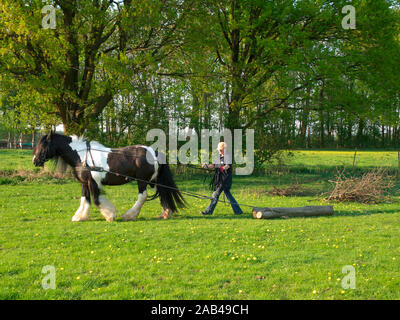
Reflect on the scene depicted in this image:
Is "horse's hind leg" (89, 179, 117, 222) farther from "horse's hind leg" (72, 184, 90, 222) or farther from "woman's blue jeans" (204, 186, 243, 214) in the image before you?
"woman's blue jeans" (204, 186, 243, 214)

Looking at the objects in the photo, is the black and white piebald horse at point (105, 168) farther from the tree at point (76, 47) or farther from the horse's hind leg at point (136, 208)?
the tree at point (76, 47)

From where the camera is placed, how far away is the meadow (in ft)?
Answer: 14.9

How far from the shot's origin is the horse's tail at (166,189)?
29.9ft

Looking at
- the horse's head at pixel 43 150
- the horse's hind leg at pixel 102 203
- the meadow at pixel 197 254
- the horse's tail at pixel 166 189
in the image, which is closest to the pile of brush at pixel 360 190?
the meadow at pixel 197 254

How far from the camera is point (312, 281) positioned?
484 cm

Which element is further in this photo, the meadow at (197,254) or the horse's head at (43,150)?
the horse's head at (43,150)

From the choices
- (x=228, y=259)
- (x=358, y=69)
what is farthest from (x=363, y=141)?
(x=228, y=259)

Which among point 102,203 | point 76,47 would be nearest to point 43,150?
point 102,203

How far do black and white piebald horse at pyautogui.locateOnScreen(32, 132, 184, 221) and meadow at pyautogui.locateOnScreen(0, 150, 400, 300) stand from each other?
442mm

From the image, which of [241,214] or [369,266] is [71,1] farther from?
[369,266]

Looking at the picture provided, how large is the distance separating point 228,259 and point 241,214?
4.37 meters

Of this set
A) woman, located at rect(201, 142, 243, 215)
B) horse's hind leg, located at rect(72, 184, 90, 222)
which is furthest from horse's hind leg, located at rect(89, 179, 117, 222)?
woman, located at rect(201, 142, 243, 215)

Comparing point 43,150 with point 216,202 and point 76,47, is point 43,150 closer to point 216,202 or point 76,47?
point 216,202

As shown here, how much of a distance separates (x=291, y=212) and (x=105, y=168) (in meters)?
5.16
